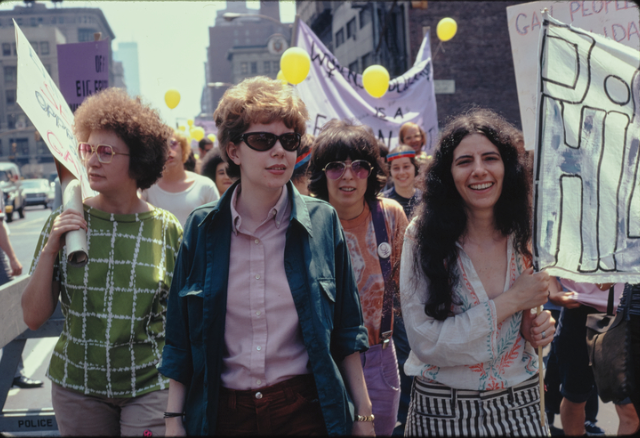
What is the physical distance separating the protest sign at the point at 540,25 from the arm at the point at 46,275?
3.38 meters

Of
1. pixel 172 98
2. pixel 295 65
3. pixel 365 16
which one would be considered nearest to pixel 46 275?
pixel 295 65

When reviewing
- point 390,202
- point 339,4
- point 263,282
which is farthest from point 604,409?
point 339,4

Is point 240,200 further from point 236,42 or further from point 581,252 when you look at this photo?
point 236,42

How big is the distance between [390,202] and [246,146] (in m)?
1.45

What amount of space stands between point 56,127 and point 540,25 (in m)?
3.66

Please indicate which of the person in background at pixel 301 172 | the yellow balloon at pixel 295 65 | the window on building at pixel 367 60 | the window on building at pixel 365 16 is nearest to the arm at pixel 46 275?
the person in background at pixel 301 172

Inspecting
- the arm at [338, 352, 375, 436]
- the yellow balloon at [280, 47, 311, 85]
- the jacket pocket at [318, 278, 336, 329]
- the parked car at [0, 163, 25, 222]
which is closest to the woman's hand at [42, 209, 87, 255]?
the jacket pocket at [318, 278, 336, 329]

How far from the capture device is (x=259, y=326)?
6.62ft

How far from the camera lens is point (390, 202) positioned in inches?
135

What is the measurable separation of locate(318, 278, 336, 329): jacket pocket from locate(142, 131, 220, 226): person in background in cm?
294

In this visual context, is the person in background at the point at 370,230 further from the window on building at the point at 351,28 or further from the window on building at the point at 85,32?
the window on building at the point at 85,32

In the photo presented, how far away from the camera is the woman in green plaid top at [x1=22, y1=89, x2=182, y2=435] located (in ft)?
8.20

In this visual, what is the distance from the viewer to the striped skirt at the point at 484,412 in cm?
232

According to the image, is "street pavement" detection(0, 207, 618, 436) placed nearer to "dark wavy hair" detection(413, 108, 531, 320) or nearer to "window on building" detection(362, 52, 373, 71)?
"dark wavy hair" detection(413, 108, 531, 320)
